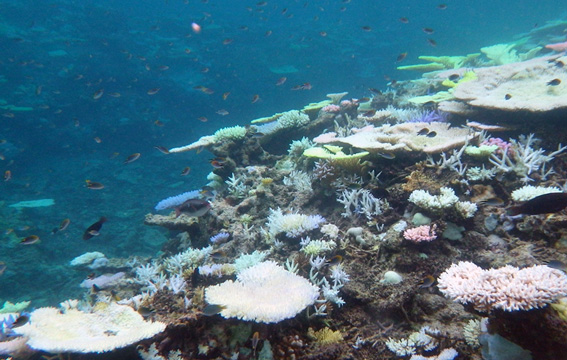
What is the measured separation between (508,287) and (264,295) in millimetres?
2449

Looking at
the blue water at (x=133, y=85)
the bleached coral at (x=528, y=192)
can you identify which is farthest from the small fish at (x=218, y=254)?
the blue water at (x=133, y=85)

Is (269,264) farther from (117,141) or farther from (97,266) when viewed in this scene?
(117,141)

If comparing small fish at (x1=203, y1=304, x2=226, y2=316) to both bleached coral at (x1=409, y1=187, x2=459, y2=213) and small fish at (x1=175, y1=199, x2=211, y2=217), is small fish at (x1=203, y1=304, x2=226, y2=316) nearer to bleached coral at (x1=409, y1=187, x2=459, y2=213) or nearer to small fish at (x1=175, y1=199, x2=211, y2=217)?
small fish at (x1=175, y1=199, x2=211, y2=217)

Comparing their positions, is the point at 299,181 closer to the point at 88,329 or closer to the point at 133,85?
the point at 88,329

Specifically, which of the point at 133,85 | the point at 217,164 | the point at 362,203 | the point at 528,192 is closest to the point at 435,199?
the point at 362,203

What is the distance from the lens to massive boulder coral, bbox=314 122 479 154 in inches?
201

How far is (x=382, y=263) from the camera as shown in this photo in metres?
4.06

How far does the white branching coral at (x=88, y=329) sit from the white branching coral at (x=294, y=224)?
249cm

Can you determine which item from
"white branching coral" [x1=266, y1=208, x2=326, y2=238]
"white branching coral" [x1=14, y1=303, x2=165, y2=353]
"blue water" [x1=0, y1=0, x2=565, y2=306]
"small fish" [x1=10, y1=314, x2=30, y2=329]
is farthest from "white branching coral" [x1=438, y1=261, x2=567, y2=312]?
"blue water" [x1=0, y1=0, x2=565, y2=306]

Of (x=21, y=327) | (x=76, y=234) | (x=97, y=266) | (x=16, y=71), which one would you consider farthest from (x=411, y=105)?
(x=16, y=71)

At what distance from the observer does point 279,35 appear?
Result: 32.2 metres

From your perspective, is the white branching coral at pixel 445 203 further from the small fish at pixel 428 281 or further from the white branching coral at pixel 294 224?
the white branching coral at pixel 294 224

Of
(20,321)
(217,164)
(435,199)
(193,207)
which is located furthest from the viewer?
(217,164)

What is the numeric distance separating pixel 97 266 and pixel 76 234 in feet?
37.4
